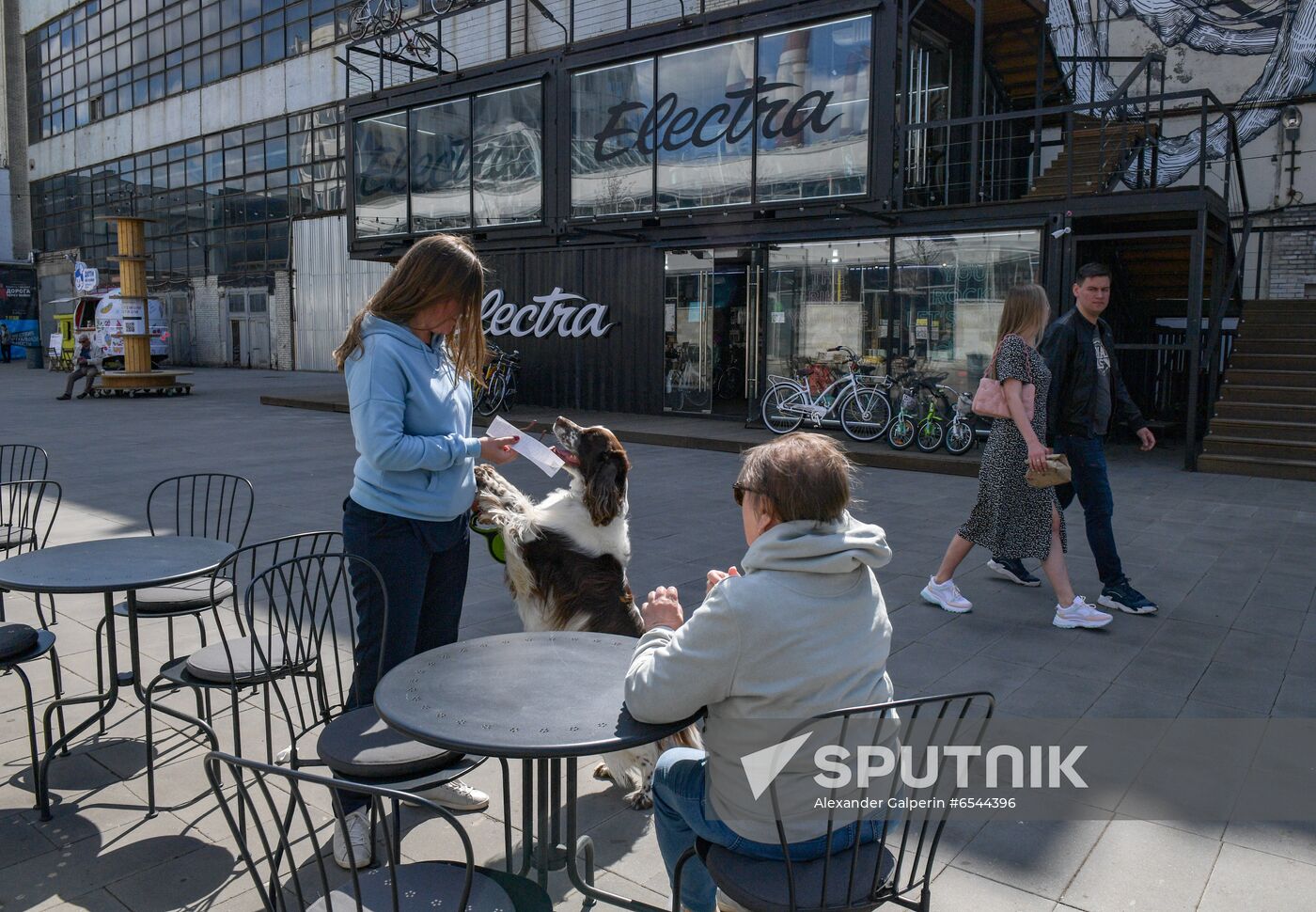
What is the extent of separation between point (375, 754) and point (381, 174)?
18512 millimetres

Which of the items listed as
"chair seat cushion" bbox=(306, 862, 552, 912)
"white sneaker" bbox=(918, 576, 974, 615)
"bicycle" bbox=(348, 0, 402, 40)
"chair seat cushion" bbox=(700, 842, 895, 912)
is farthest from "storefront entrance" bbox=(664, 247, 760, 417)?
"chair seat cushion" bbox=(306, 862, 552, 912)

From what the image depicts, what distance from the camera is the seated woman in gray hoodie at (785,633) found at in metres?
2.03

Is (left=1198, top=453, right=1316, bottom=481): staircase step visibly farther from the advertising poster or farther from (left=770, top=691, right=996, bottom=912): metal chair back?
the advertising poster

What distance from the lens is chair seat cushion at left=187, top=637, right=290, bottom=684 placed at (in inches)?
123

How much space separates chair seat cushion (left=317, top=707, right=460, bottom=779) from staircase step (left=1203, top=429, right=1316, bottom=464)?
1145cm

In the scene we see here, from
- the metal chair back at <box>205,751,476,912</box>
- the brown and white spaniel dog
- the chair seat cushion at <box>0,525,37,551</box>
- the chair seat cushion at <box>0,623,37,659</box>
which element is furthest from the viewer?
the chair seat cushion at <box>0,525,37,551</box>

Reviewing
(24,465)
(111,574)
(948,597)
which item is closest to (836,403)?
(948,597)

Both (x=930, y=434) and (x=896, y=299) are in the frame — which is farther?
(x=896, y=299)

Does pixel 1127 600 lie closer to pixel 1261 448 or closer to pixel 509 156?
pixel 1261 448

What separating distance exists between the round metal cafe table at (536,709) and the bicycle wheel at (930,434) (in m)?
10.0

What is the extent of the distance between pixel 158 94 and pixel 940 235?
33198mm

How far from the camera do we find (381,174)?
1920 centimetres

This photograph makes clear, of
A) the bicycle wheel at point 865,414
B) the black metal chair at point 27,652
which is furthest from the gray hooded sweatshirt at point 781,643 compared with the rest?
the bicycle wheel at point 865,414

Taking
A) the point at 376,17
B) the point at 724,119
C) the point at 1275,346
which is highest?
the point at 376,17
